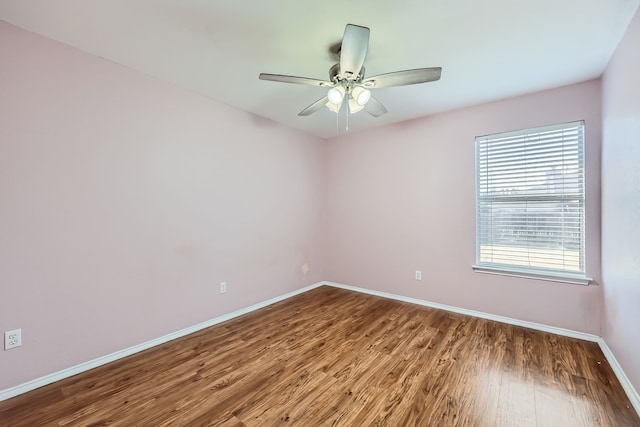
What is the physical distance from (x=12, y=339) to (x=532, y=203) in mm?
4563

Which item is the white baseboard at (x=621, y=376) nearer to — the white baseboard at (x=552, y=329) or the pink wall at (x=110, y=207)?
the white baseboard at (x=552, y=329)

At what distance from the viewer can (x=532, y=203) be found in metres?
2.80

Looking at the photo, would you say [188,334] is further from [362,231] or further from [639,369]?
[639,369]

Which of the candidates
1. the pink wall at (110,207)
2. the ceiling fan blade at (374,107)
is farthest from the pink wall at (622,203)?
the pink wall at (110,207)

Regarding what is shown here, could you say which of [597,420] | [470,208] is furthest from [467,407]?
[470,208]

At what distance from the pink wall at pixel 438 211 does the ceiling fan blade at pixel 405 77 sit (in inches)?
66.5

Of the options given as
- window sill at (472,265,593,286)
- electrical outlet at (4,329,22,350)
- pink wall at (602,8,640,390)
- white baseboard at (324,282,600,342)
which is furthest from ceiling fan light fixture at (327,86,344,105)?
white baseboard at (324,282,600,342)

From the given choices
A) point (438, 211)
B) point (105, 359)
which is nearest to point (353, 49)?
point (438, 211)

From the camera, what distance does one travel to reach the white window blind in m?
2.58

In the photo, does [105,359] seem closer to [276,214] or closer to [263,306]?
[263,306]

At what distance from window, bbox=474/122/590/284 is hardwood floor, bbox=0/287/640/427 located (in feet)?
2.34

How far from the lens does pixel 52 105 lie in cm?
191

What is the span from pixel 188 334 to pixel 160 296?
0.51 meters

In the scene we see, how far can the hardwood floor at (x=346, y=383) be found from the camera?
1.58m
